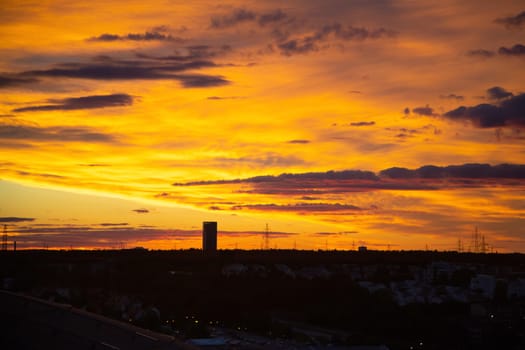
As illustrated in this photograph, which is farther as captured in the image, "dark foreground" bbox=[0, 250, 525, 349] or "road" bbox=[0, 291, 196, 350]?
"dark foreground" bbox=[0, 250, 525, 349]

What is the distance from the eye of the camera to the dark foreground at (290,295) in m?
57.6

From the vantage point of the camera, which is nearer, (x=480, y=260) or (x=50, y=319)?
(x=50, y=319)

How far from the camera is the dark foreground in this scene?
5756 centimetres

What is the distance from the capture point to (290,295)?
90688 millimetres

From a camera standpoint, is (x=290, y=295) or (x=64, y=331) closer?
(x=64, y=331)

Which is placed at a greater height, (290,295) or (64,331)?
(64,331)

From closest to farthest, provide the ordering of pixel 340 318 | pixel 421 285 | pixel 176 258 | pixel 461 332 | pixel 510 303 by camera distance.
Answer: pixel 461 332, pixel 340 318, pixel 510 303, pixel 421 285, pixel 176 258

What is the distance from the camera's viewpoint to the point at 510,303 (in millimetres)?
86000

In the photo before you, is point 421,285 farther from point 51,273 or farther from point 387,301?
point 51,273

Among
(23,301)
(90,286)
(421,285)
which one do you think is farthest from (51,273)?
(23,301)

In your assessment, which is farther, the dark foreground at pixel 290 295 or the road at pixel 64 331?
the dark foreground at pixel 290 295

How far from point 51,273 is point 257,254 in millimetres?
61132

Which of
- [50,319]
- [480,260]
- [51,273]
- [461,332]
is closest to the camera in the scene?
[50,319]

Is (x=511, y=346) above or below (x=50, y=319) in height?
below
